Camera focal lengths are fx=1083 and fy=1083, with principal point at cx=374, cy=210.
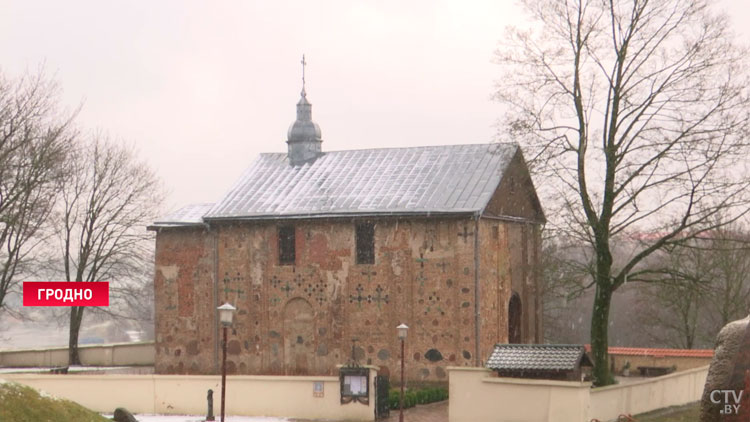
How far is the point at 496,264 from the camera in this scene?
35.0 m

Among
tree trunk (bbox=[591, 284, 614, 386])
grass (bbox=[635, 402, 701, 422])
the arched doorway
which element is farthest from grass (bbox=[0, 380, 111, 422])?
the arched doorway

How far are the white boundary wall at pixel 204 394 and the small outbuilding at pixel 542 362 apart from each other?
330 centimetres

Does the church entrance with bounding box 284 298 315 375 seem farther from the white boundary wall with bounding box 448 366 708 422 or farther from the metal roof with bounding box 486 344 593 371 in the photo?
the metal roof with bounding box 486 344 593 371

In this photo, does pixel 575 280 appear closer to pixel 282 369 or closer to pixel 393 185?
pixel 393 185

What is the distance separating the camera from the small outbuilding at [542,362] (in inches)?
1003

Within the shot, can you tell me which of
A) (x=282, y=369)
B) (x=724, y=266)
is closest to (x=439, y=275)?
(x=282, y=369)

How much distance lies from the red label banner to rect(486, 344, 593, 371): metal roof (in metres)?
20.8

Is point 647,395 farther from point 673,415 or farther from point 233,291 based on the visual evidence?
point 233,291

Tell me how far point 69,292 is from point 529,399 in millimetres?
25838

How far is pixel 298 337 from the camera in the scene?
3541 centimetres

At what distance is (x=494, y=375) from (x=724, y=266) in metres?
24.5

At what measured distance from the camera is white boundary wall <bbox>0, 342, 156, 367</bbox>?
43.7 m

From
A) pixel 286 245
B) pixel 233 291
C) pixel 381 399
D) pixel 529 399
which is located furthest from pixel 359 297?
pixel 529 399

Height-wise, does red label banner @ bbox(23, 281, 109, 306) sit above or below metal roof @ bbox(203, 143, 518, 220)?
below
